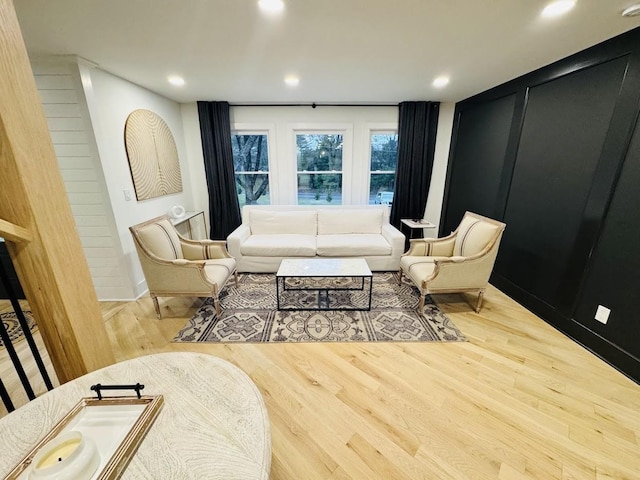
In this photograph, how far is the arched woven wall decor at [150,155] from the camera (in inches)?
109

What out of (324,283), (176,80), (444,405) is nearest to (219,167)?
(176,80)

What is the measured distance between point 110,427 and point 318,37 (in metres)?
2.35

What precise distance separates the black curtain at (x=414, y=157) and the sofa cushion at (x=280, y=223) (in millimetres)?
1455

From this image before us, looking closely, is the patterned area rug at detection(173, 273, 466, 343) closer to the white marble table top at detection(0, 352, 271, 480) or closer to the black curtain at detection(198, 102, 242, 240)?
the white marble table top at detection(0, 352, 271, 480)

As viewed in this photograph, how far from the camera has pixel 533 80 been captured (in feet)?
8.25

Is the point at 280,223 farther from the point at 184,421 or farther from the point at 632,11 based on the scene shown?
the point at 632,11

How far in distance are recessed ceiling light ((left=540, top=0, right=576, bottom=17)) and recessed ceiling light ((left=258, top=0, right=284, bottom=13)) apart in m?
1.55

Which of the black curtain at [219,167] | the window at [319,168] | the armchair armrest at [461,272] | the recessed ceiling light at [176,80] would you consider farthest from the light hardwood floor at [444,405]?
the window at [319,168]

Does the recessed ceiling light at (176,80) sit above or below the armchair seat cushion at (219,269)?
above

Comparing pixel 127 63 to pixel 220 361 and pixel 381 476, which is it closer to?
pixel 220 361

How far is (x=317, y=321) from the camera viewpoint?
2434 millimetres

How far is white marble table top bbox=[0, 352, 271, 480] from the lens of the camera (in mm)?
610

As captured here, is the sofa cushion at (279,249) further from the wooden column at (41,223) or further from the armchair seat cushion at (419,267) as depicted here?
the wooden column at (41,223)

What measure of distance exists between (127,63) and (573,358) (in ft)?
14.6
